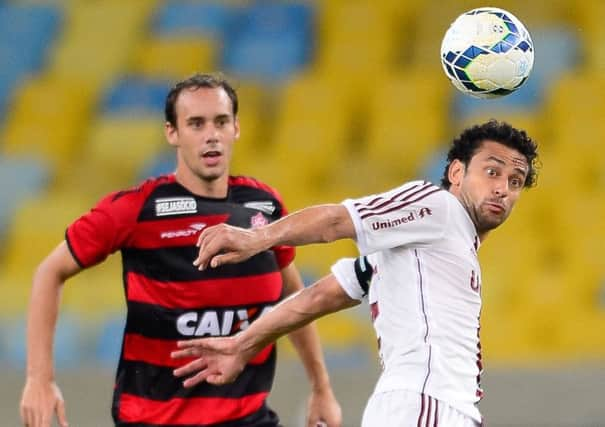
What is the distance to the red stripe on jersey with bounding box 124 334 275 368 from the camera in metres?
5.36

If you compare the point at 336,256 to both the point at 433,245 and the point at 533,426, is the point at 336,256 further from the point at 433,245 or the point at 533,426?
the point at 433,245

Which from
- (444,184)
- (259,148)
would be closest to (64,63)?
(259,148)

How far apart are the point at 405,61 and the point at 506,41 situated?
7.05 m

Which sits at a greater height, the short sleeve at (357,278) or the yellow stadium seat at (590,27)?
the yellow stadium seat at (590,27)

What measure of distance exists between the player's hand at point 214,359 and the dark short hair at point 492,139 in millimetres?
934

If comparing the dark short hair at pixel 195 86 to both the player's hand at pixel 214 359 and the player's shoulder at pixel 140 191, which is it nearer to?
the player's shoulder at pixel 140 191

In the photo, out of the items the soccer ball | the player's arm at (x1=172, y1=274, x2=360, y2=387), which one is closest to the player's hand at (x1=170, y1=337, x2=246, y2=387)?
the player's arm at (x1=172, y1=274, x2=360, y2=387)

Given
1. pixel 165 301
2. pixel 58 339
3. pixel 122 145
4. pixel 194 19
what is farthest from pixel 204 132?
pixel 194 19

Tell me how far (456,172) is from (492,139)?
16 cm

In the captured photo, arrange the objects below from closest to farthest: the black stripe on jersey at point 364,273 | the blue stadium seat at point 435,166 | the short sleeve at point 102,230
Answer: the black stripe on jersey at point 364,273 → the short sleeve at point 102,230 → the blue stadium seat at point 435,166

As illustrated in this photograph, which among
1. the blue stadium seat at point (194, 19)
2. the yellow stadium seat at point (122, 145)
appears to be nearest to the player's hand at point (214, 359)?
the yellow stadium seat at point (122, 145)

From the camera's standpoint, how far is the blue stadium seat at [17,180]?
1099cm

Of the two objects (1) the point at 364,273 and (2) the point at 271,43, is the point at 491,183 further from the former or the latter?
(2) the point at 271,43

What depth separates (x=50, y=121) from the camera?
1170cm
